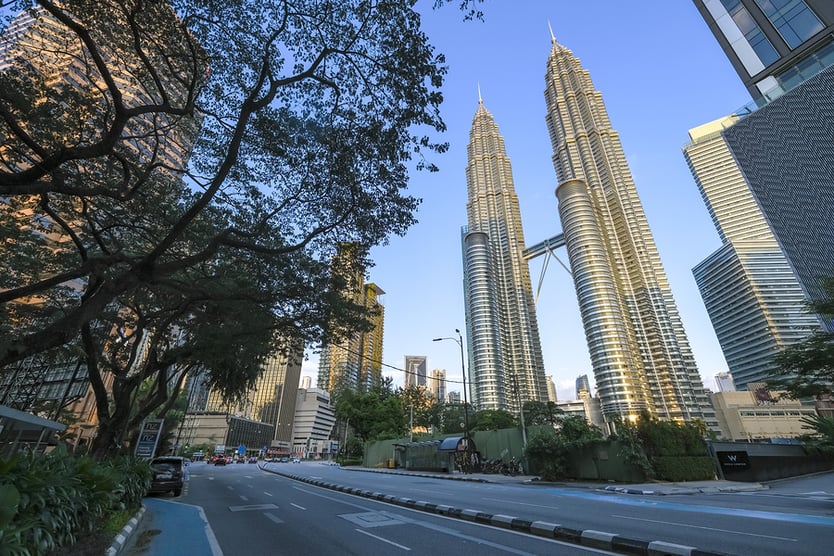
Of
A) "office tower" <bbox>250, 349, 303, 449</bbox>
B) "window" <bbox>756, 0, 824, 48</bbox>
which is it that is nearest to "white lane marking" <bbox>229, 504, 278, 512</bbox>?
"window" <bbox>756, 0, 824, 48</bbox>

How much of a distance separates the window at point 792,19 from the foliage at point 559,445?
3467 cm

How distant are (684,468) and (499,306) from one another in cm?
9611

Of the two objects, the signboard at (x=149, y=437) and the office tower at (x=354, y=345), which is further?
the signboard at (x=149, y=437)

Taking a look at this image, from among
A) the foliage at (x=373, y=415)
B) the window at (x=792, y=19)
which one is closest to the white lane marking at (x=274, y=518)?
the window at (x=792, y=19)

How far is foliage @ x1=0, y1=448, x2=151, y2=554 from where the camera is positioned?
426 cm

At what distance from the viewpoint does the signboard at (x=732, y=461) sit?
22.3m

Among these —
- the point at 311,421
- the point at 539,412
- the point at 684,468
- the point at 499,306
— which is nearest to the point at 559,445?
the point at 684,468

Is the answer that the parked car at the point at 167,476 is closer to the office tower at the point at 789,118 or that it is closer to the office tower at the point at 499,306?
the office tower at the point at 789,118

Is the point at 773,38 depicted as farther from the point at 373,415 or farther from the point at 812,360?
the point at 373,415

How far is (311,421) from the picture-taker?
152375 millimetres

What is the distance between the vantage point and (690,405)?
97.4m

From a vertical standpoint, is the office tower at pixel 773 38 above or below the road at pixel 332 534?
above

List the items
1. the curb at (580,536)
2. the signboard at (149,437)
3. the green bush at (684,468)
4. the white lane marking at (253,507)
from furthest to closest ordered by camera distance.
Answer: the signboard at (149,437) < the green bush at (684,468) < the white lane marking at (253,507) < the curb at (580,536)

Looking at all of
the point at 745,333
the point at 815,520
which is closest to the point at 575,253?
the point at 745,333
